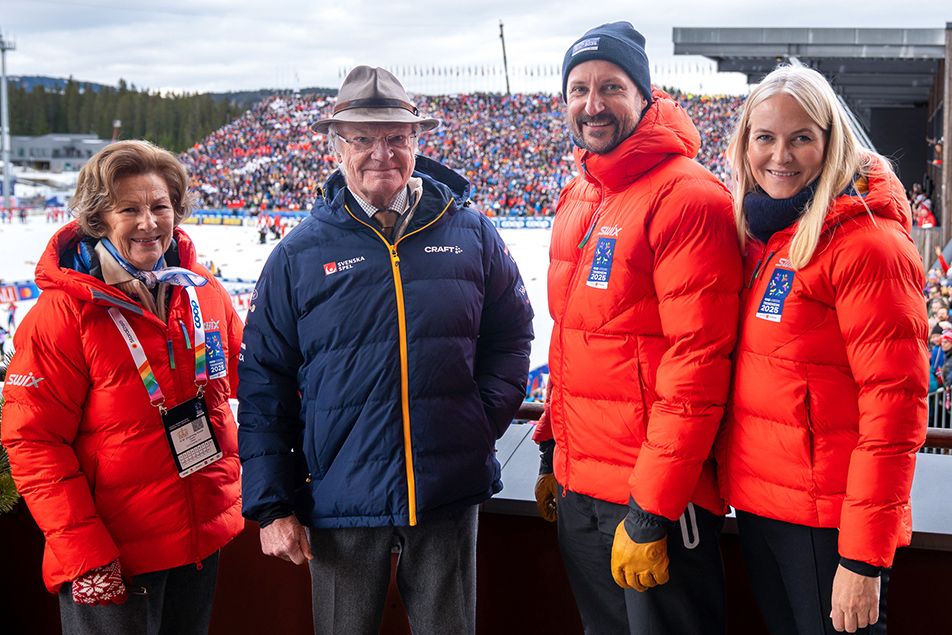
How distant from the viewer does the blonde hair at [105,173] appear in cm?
155

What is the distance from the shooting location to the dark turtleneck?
4.40 feet

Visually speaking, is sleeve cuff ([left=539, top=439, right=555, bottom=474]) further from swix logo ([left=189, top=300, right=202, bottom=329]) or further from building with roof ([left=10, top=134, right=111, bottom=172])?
building with roof ([left=10, top=134, right=111, bottom=172])

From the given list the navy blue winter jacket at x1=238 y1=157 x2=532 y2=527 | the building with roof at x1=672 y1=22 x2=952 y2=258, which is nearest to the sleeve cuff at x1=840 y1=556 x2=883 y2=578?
the navy blue winter jacket at x1=238 y1=157 x2=532 y2=527

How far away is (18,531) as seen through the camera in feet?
7.13

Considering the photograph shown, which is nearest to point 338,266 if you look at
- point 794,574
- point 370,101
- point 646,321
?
point 370,101

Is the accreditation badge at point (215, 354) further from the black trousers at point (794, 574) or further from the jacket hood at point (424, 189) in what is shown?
the black trousers at point (794, 574)

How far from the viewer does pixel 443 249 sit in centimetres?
156

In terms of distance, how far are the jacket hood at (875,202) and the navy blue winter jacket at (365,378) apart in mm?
635

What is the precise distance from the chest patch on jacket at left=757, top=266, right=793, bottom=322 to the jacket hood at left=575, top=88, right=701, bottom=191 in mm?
299

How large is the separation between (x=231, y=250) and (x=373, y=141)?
21.0m

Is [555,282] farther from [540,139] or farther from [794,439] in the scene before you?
[540,139]

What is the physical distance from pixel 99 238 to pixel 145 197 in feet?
0.39

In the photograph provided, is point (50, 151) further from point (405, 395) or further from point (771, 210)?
point (771, 210)

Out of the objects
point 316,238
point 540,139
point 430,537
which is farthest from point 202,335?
point 540,139
